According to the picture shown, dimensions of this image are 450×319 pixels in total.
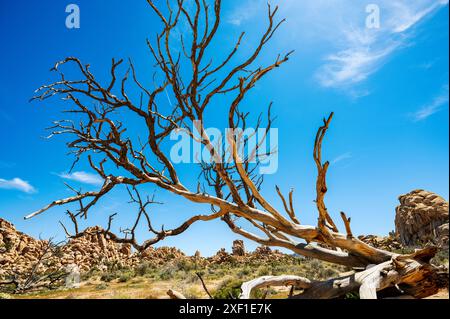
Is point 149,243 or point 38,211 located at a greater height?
point 38,211

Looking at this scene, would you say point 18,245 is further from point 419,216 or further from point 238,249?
point 419,216

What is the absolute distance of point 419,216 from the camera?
60.2 feet

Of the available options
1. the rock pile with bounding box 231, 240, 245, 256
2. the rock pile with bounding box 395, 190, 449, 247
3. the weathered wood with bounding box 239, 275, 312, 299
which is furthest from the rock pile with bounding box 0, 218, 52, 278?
the rock pile with bounding box 395, 190, 449, 247

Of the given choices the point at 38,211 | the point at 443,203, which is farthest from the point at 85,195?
the point at 443,203

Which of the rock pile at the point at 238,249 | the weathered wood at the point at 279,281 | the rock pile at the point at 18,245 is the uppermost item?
the rock pile at the point at 18,245

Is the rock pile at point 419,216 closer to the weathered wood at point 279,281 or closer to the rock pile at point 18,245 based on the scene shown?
the weathered wood at point 279,281

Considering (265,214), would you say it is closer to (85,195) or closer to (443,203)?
(85,195)

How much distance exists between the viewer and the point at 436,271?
4113 millimetres

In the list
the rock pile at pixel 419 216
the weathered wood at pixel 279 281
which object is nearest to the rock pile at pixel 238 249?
the rock pile at pixel 419 216

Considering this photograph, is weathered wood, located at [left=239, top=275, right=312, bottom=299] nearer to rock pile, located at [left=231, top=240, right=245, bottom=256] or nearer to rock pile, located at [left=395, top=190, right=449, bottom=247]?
rock pile, located at [left=395, top=190, right=449, bottom=247]

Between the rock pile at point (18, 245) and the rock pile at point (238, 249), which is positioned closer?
the rock pile at point (18, 245)

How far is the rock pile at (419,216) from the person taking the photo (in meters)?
16.8

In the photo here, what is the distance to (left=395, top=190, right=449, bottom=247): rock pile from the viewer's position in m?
16.8

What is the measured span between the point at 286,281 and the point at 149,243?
1873mm
